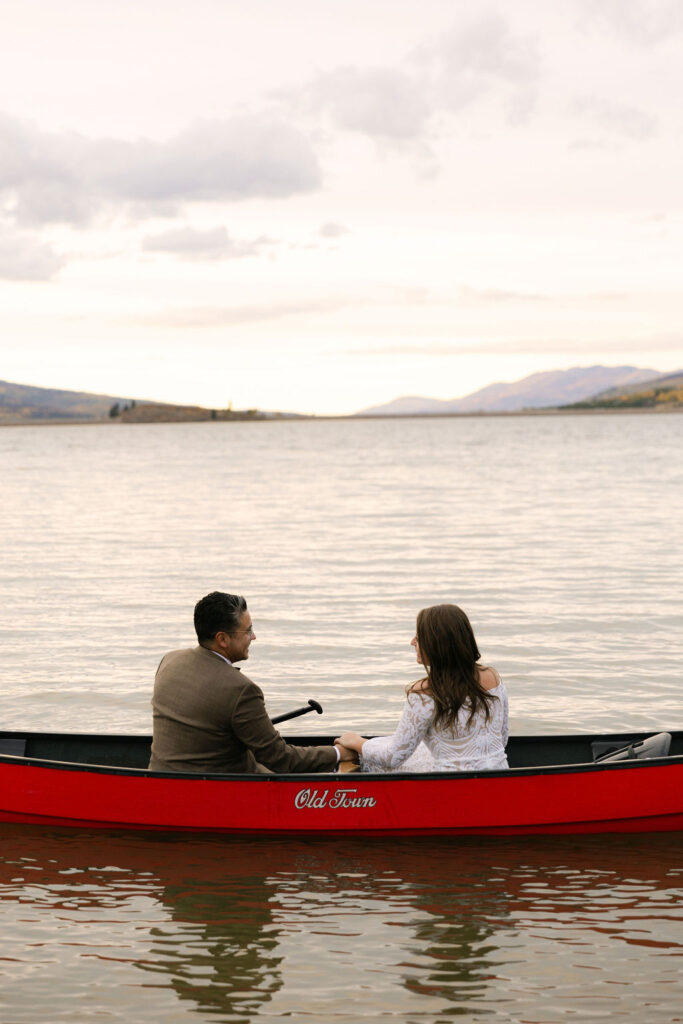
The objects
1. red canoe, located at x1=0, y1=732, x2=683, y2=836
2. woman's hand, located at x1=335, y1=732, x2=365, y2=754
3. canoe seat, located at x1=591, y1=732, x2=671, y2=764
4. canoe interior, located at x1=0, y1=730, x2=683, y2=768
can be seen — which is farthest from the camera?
canoe interior, located at x1=0, y1=730, x2=683, y2=768

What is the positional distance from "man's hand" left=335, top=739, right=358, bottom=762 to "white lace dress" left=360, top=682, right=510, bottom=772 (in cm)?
13

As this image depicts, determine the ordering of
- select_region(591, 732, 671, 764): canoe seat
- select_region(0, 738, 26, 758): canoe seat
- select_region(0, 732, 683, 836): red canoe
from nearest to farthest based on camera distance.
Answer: select_region(0, 732, 683, 836): red canoe
select_region(591, 732, 671, 764): canoe seat
select_region(0, 738, 26, 758): canoe seat

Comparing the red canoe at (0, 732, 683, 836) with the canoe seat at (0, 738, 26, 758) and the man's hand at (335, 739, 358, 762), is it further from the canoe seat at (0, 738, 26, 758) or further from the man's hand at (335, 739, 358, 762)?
the canoe seat at (0, 738, 26, 758)

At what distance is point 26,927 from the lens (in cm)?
713

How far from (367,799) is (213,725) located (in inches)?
45.3

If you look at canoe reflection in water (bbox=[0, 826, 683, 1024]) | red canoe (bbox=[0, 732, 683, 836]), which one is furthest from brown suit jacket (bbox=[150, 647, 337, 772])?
canoe reflection in water (bbox=[0, 826, 683, 1024])

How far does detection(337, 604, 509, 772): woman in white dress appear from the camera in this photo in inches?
290

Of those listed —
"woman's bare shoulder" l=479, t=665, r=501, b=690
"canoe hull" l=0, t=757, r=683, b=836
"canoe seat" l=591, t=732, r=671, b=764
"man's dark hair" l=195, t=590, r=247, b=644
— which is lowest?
"canoe hull" l=0, t=757, r=683, b=836

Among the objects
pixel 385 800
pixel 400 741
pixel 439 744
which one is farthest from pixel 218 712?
pixel 439 744

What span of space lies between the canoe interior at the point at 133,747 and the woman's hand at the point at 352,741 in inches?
27.6

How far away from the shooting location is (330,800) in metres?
8.20

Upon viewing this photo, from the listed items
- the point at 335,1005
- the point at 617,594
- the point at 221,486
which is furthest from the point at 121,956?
the point at 221,486

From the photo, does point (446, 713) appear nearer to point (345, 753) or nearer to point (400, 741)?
point (400, 741)

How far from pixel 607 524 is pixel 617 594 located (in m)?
12.4
